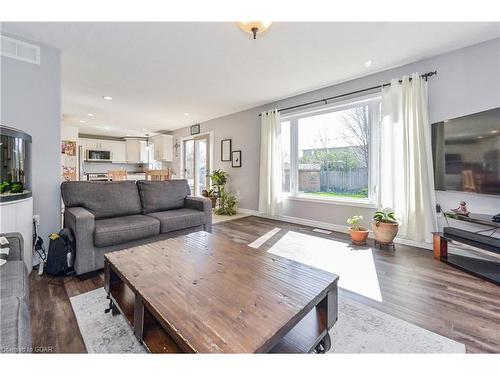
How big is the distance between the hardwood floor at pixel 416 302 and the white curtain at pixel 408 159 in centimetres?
49

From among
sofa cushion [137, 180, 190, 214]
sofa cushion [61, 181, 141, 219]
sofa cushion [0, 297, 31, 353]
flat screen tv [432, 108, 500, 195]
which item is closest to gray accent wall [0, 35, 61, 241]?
sofa cushion [61, 181, 141, 219]

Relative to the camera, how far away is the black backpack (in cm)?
206

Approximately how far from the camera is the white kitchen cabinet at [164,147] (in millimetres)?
7534

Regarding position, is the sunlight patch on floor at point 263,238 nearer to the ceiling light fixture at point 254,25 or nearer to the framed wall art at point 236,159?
the framed wall art at point 236,159

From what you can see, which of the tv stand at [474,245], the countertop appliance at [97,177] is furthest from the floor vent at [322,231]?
the countertop appliance at [97,177]

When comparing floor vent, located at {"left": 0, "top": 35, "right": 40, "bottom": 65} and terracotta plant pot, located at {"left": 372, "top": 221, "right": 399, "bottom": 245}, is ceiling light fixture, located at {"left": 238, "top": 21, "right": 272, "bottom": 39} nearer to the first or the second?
floor vent, located at {"left": 0, "top": 35, "right": 40, "bottom": 65}

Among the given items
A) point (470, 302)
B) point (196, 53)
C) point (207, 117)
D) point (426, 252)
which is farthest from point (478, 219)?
point (207, 117)

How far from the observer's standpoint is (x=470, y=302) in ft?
5.53

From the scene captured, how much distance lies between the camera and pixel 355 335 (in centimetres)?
134

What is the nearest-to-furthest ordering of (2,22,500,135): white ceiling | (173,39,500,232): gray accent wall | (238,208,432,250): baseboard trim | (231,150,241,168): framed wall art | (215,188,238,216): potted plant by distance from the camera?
(2,22,500,135): white ceiling, (173,39,500,232): gray accent wall, (238,208,432,250): baseboard trim, (215,188,238,216): potted plant, (231,150,241,168): framed wall art

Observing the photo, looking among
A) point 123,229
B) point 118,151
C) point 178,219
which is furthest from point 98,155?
point 123,229

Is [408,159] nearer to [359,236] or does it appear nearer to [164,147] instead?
[359,236]

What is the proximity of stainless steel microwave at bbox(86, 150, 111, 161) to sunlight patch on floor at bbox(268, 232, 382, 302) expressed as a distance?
7.21 m

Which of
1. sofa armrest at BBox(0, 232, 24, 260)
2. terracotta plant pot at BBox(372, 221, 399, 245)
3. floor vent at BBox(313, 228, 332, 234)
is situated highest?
sofa armrest at BBox(0, 232, 24, 260)
